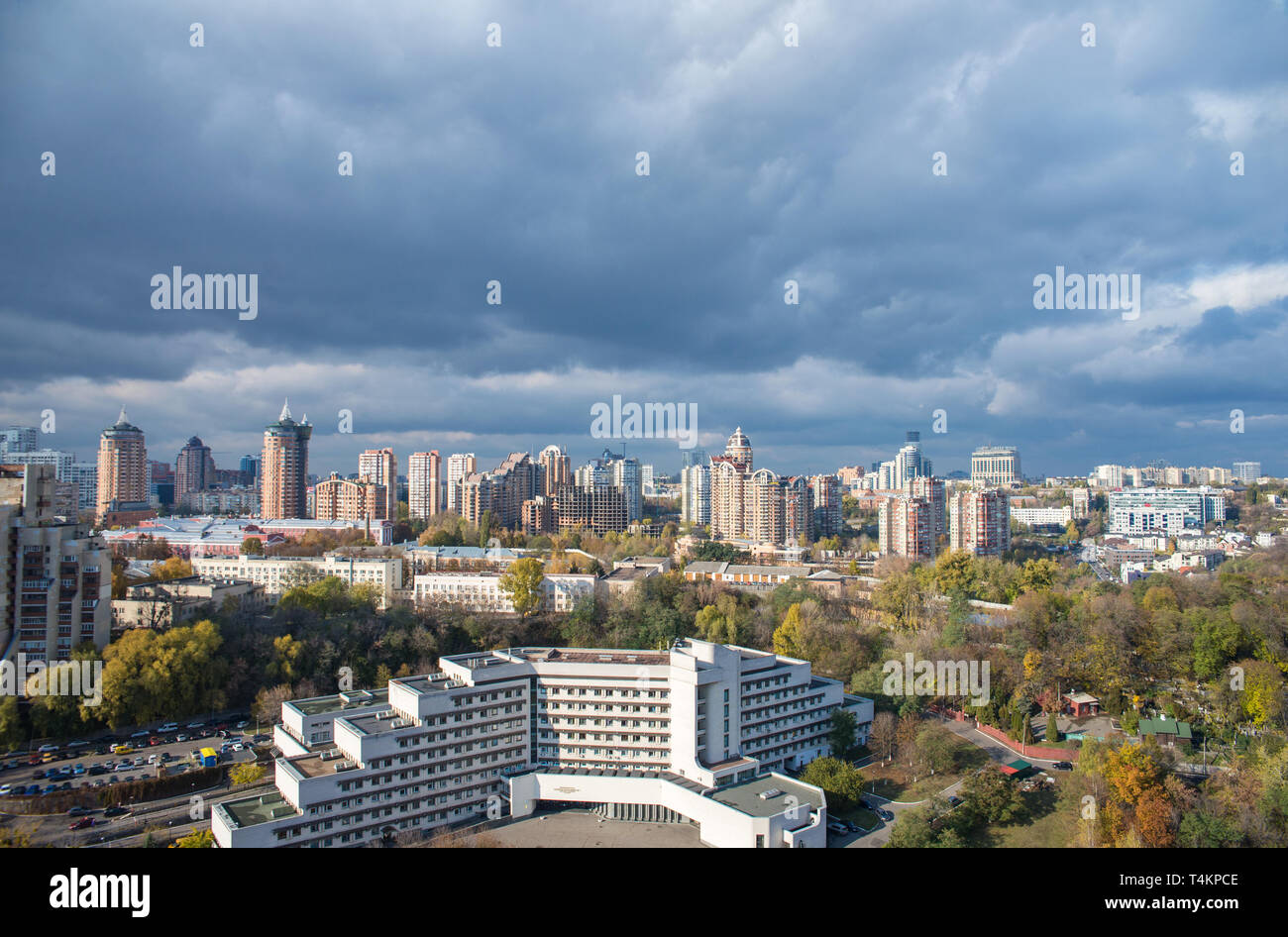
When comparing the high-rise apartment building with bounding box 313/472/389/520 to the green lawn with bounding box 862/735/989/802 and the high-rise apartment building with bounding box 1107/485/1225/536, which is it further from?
the high-rise apartment building with bounding box 1107/485/1225/536

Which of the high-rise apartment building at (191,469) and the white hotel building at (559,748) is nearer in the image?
the white hotel building at (559,748)

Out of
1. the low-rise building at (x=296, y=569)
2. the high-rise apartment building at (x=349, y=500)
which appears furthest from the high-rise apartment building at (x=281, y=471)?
the low-rise building at (x=296, y=569)

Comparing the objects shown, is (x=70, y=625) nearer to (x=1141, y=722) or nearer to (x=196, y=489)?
(x=1141, y=722)

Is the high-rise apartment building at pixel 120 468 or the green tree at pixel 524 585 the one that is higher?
the high-rise apartment building at pixel 120 468

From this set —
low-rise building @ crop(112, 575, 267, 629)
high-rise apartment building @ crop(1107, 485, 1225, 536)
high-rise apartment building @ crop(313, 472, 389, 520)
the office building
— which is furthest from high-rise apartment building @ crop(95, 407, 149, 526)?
high-rise apartment building @ crop(1107, 485, 1225, 536)

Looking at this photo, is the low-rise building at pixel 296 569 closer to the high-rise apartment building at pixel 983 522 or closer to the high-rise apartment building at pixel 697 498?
the high-rise apartment building at pixel 983 522
